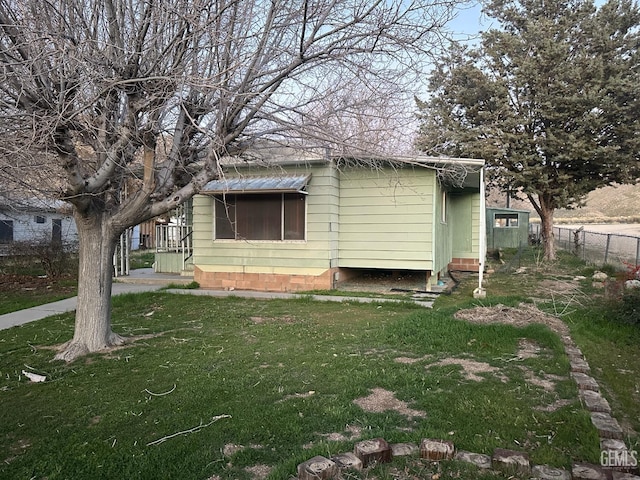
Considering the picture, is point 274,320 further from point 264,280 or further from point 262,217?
point 262,217

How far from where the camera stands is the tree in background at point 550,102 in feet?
44.8

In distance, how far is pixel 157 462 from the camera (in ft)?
9.00

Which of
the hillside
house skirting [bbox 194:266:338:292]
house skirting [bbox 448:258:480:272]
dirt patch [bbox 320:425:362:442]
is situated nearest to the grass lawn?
dirt patch [bbox 320:425:362:442]

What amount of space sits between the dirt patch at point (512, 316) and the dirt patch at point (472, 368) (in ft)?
5.39

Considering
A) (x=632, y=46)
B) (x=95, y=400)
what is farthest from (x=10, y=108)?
(x=632, y=46)

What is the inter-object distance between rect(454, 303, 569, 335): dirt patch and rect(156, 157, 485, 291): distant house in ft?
9.22


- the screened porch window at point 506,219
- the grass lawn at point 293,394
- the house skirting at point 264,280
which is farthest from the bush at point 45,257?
the screened porch window at point 506,219

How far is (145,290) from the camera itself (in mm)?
9977

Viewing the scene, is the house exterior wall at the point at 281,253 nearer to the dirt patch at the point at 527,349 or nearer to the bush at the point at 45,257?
the dirt patch at the point at 527,349

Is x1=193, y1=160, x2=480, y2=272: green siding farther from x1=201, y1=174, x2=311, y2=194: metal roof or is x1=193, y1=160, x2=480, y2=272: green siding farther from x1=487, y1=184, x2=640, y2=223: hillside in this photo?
x1=487, y1=184, x2=640, y2=223: hillside

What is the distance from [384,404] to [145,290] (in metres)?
7.73

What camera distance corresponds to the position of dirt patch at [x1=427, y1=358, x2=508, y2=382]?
166 inches

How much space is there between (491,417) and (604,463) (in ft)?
2.70

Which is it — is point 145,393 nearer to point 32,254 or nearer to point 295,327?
point 295,327
